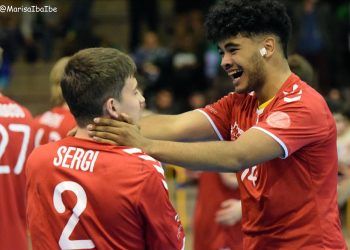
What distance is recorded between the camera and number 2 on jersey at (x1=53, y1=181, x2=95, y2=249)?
3.04m

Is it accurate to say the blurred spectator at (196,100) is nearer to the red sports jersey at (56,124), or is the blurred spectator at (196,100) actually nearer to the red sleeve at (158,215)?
the red sports jersey at (56,124)

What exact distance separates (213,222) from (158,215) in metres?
3.08

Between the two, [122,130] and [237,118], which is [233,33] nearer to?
[237,118]

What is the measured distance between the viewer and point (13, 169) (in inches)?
186

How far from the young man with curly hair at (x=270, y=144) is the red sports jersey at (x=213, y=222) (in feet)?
6.95

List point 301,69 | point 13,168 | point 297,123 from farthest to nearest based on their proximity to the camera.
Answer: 1. point 301,69
2. point 13,168
3. point 297,123

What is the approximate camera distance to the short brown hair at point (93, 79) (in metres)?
3.02

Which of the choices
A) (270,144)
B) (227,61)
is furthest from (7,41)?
(270,144)

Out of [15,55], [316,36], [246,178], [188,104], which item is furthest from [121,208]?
[15,55]

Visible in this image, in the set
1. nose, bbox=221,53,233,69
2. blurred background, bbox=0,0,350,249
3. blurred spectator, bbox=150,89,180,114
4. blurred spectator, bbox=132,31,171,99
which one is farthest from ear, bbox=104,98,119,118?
blurred spectator, bbox=132,31,171,99

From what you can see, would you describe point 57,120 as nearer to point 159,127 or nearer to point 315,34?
point 159,127

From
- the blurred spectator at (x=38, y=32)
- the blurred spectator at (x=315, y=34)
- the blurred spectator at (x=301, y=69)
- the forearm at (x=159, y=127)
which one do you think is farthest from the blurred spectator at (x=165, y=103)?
the forearm at (x=159, y=127)

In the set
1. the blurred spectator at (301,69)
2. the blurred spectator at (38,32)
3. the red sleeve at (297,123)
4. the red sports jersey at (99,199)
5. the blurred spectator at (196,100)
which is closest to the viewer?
the red sports jersey at (99,199)

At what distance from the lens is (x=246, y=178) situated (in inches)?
148
